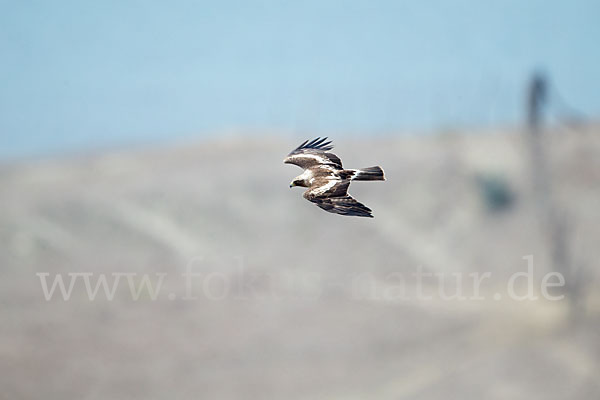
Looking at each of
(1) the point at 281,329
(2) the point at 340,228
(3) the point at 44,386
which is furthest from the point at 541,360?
(3) the point at 44,386

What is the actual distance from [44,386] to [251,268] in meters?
20.6

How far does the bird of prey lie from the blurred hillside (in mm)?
A: 33809

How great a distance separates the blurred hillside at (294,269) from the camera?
51.2 meters

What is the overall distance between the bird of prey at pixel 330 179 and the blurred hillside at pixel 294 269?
3381 centimetres

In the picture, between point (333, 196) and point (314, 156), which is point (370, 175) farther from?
point (314, 156)

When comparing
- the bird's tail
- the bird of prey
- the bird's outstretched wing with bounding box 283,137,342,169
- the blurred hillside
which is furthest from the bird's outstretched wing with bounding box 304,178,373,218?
the blurred hillside

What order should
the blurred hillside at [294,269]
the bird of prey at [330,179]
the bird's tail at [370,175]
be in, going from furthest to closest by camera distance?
1. the blurred hillside at [294,269]
2. the bird of prey at [330,179]
3. the bird's tail at [370,175]

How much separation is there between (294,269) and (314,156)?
4737cm

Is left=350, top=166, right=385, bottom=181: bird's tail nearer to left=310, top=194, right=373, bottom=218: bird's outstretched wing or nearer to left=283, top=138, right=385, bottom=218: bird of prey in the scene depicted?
left=283, top=138, right=385, bottom=218: bird of prey

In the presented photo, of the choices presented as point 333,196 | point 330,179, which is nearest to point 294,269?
point 330,179

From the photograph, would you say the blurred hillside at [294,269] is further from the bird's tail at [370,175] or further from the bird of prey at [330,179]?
the bird's tail at [370,175]

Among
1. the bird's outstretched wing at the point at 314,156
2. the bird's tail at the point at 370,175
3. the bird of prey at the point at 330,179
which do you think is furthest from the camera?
the bird's outstretched wing at the point at 314,156

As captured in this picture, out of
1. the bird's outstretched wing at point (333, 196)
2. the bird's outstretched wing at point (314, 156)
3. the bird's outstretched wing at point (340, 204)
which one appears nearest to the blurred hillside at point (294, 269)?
the bird's outstretched wing at point (314, 156)

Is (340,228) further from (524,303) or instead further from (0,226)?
(0,226)
